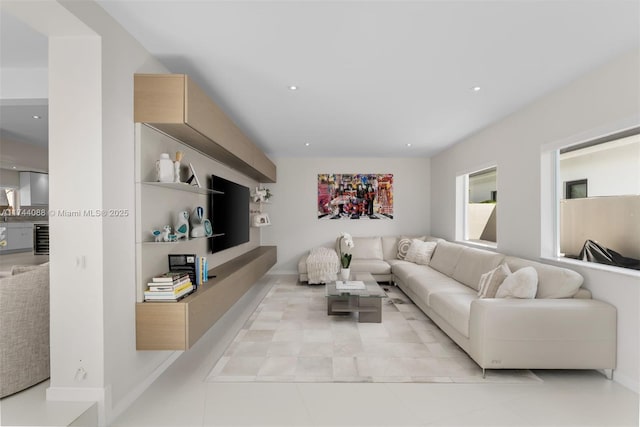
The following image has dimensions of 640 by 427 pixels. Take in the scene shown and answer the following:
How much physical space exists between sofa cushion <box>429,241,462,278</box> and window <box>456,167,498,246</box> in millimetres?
471

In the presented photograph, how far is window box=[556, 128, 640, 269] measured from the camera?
242 centimetres

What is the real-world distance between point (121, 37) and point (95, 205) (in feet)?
3.68

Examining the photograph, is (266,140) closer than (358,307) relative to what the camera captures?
No

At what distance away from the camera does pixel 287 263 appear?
6387 millimetres

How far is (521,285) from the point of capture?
Answer: 8.52ft

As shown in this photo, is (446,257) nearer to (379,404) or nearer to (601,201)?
(601,201)

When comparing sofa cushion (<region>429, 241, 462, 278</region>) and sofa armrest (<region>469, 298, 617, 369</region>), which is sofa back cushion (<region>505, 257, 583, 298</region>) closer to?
sofa armrest (<region>469, 298, 617, 369</region>)

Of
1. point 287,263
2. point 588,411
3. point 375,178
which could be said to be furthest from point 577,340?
point 287,263

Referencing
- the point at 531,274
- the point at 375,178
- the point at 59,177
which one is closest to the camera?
the point at 59,177

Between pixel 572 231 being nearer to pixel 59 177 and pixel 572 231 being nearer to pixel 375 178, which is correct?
pixel 375 178

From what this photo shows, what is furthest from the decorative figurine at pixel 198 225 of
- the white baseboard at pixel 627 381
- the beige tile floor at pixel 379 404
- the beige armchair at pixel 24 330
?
the white baseboard at pixel 627 381

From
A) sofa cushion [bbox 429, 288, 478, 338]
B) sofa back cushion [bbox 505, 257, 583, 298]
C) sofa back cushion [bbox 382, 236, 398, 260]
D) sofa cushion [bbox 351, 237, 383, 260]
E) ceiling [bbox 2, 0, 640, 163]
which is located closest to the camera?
ceiling [bbox 2, 0, 640, 163]

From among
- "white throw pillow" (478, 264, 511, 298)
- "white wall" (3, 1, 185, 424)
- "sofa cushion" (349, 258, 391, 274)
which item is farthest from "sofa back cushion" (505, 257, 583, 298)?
"white wall" (3, 1, 185, 424)

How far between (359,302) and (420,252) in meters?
2.08
